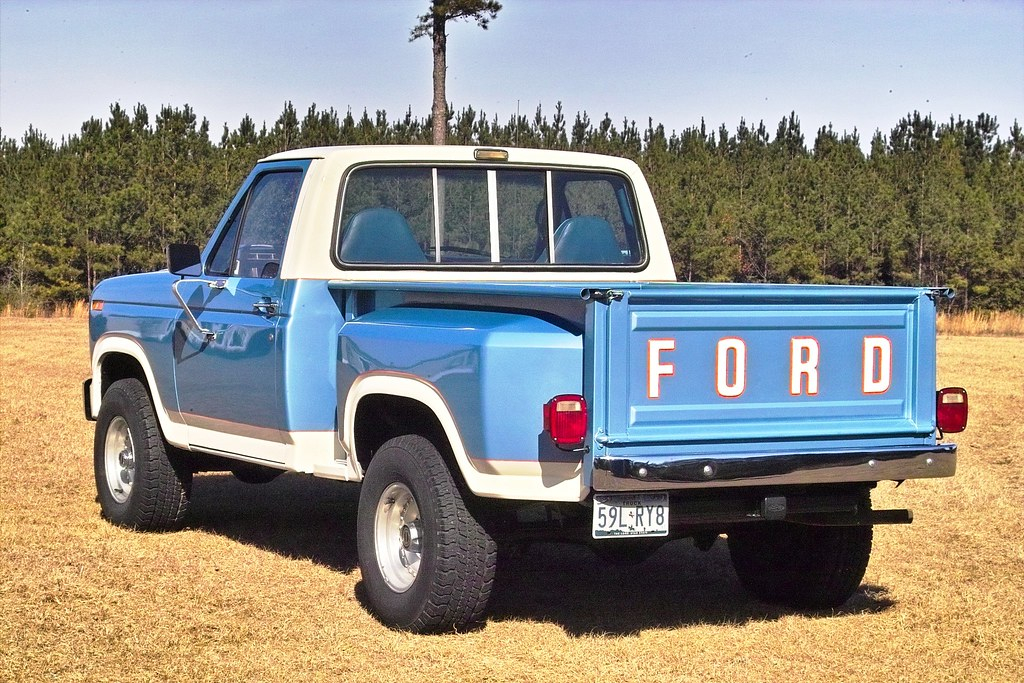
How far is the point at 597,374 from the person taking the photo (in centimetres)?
500

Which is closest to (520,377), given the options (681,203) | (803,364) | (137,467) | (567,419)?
(567,419)

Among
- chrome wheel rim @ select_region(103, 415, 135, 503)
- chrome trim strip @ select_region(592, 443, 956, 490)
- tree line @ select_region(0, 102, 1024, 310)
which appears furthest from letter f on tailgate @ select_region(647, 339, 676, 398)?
tree line @ select_region(0, 102, 1024, 310)

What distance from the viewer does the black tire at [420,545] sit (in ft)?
18.0

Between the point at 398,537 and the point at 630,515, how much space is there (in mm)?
1231

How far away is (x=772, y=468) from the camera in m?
5.27

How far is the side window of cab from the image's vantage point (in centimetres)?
693

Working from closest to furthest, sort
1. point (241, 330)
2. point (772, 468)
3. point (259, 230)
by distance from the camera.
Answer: point (772, 468) < point (241, 330) < point (259, 230)

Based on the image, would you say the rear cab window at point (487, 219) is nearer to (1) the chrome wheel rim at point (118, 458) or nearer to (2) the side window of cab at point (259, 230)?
(2) the side window of cab at point (259, 230)

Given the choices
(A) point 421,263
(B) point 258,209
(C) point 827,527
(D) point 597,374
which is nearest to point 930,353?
(C) point 827,527

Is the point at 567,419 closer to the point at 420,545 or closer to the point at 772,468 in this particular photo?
the point at 772,468

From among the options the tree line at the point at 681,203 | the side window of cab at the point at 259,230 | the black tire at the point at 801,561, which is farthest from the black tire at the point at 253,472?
the tree line at the point at 681,203

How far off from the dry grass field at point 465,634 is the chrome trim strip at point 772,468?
2.44 ft

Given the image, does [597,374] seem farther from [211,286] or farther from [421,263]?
[211,286]

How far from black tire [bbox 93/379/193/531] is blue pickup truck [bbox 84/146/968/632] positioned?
0.06 metres
